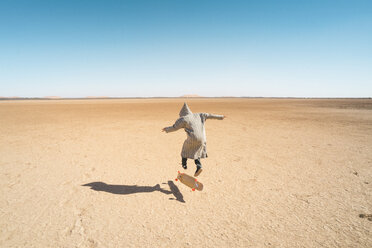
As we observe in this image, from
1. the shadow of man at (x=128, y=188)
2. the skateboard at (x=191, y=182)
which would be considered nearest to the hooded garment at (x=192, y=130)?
the skateboard at (x=191, y=182)

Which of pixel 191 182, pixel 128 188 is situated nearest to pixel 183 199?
pixel 191 182

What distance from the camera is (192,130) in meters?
4.07

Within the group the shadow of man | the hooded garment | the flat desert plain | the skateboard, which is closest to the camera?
the flat desert plain

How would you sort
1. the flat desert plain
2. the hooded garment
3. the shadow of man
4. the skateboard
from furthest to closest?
1. the shadow of man
2. the skateboard
3. the hooded garment
4. the flat desert plain

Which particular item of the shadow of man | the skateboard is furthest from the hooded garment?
the shadow of man

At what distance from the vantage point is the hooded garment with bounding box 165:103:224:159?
13.3ft

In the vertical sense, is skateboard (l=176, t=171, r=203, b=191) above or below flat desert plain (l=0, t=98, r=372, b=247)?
above

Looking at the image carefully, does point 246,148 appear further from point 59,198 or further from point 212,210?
point 59,198

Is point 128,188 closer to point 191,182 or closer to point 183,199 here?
point 183,199

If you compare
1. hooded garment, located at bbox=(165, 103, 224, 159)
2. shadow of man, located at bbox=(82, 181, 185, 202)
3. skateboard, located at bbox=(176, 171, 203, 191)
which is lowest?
shadow of man, located at bbox=(82, 181, 185, 202)

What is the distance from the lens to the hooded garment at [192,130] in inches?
159

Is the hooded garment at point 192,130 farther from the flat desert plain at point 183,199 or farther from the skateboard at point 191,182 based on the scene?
the flat desert plain at point 183,199

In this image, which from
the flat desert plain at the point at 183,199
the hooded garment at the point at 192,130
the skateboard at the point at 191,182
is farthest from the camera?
the skateboard at the point at 191,182

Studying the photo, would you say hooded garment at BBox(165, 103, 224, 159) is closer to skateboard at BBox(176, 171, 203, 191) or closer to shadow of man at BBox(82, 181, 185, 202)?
skateboard at BBox(176, 171, 203, 191)
